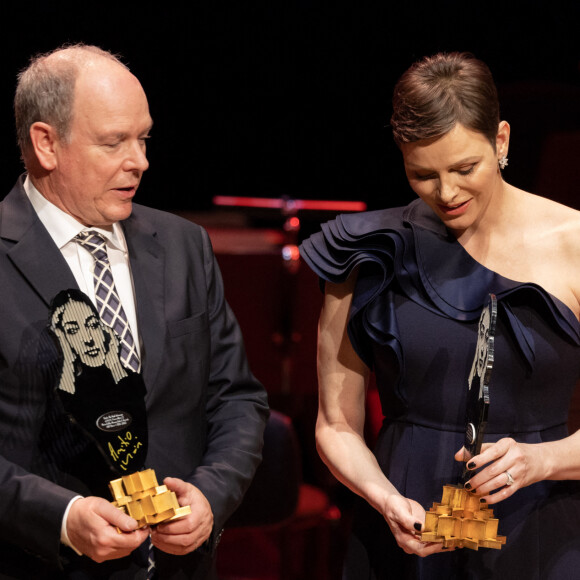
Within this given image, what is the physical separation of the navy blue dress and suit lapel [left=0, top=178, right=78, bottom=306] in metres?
0.54

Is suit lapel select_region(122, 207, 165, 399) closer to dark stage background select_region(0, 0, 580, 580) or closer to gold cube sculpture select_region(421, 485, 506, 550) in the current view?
gold cube sculpture select_region(421, 485, 506, 550)

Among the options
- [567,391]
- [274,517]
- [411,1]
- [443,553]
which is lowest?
[274,517]

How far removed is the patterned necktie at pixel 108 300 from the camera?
1.89 m

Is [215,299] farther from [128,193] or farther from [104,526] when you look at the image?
[104,526]

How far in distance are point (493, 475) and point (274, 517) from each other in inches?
49.6

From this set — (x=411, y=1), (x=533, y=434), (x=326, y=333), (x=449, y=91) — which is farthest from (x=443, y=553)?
(x=411, y=1)

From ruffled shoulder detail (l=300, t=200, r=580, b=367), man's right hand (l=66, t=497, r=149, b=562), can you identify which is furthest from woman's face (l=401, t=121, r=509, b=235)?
man's right hand (l=66, t=497, r=149, b=562)

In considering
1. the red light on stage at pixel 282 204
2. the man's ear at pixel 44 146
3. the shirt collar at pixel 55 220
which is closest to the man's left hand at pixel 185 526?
the shirt collar at pixel 55 220

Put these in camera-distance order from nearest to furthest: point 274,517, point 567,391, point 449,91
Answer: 1. point 449,91
2. point 567,391
3. point 274,517

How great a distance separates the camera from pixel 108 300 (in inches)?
75.0

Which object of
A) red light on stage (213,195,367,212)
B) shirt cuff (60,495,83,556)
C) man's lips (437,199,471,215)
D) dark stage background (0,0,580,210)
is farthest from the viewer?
red light on stage (213,195,367,212)

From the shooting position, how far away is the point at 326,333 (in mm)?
2094

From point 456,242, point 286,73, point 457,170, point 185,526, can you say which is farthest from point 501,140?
point 286,73

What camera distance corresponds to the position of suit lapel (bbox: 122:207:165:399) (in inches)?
75.8
